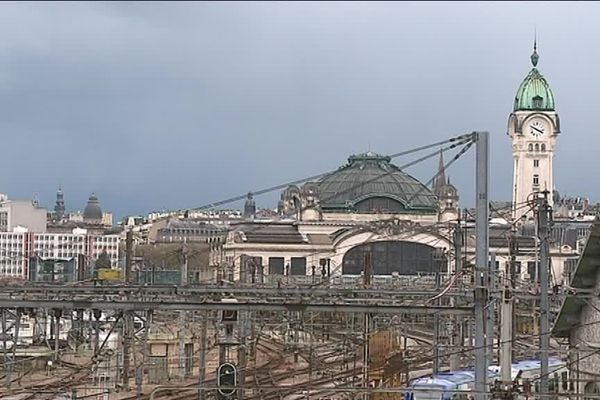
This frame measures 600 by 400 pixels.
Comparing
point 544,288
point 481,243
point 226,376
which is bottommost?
point 226,376

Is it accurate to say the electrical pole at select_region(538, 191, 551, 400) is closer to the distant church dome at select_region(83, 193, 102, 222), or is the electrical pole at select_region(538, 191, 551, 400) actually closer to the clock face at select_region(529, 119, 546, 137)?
the clock face at select_region(529, 119, 546, 137)

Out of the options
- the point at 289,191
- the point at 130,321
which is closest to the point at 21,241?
the point at 289,191

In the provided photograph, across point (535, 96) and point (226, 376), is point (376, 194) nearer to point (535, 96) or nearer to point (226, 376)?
point (535, 96)

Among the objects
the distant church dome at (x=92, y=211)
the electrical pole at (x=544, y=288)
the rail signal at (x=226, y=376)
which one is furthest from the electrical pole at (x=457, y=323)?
the distant church dome at (x=92, y=211)

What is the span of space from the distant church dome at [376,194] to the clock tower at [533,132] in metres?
8.16

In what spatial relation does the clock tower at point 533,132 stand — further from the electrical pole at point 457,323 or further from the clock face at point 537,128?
the electrical pole at point 457,323

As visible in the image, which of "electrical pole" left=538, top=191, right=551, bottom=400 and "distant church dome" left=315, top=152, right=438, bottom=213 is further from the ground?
"distant church dome" left=315, top=152, right=438, bottom=213

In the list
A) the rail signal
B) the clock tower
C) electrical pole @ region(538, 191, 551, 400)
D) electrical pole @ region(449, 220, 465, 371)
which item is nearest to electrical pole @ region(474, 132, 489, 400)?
electrical pole @ region(538, 191, 551, 400)

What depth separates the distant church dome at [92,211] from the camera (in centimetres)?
16875

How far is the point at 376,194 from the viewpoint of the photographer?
80875 millimetres

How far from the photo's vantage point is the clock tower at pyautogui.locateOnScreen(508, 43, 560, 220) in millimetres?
86938

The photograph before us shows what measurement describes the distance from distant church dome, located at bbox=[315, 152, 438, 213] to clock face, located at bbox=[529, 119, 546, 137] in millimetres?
9433

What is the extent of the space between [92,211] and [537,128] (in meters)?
96.4

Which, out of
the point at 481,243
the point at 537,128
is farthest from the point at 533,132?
the point at 481,243
